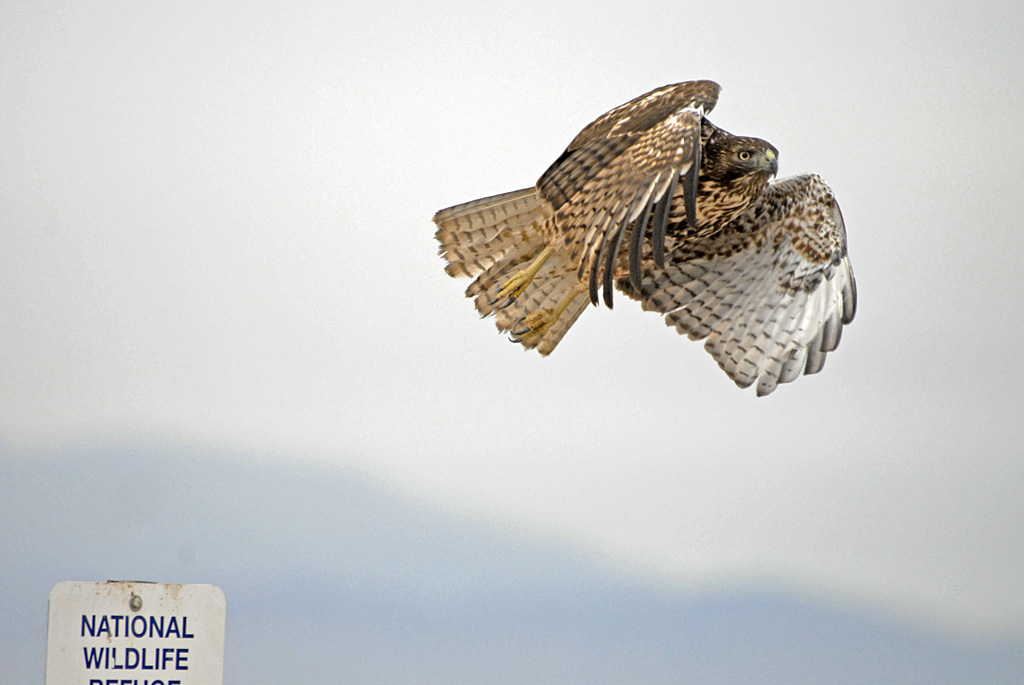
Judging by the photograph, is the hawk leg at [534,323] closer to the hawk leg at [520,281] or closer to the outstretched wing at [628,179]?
the hawk leg at [520,281]

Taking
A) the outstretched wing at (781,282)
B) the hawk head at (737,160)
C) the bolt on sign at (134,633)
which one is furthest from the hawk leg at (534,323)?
the bolt on sign at (134,633)

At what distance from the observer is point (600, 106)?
1.91m

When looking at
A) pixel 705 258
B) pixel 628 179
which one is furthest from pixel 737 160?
pixel 628 179

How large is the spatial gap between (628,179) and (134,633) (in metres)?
0.92

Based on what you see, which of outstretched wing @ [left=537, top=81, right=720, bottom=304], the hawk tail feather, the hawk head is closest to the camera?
outstretched wing @ [left=537, top=81, right=720, bottom=304]

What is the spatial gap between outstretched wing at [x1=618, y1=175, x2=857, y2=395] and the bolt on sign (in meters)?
1.01

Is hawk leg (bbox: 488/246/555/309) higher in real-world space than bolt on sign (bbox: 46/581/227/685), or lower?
higher

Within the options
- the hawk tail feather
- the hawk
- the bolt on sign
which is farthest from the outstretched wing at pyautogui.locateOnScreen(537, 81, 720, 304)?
the bolt on sign

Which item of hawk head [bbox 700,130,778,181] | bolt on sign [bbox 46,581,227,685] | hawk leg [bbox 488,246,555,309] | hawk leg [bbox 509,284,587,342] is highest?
hawk head [bbox 700,130,778,181]

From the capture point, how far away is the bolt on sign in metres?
1.09

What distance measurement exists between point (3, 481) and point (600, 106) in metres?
1.34

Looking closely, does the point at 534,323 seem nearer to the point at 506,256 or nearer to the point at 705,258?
the point at 506,256

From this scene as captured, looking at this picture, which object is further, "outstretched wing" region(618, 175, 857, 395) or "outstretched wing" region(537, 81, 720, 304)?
"outstretched wing" region(618, 175, 857, 395)

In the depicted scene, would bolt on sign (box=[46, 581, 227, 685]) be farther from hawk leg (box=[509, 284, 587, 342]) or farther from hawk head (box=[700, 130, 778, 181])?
hawk head (box=[700, 130, 778, 181])
